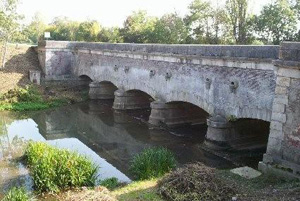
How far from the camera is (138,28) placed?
1214 inches

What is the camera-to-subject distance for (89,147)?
13422 millimetres

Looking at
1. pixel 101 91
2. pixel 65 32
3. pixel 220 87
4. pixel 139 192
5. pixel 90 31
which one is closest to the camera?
pixel 139 192

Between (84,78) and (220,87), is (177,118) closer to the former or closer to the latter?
(220,87)

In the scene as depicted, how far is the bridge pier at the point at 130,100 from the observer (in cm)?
1961

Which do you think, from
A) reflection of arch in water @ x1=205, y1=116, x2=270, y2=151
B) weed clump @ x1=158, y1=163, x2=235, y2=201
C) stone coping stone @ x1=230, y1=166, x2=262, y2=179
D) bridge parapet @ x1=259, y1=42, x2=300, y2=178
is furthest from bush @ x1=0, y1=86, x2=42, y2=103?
bridge parapet @ x1=259, y1=42, x2=300, y2=178

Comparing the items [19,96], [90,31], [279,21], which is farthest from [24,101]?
[279,21]

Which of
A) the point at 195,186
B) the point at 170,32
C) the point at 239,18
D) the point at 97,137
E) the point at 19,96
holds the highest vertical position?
the point at 239,18

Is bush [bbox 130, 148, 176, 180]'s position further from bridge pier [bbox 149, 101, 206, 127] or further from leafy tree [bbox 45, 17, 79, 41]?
leafy tree [bbox 45, 17, 79, 41]

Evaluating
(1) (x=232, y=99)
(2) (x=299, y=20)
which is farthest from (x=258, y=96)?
(2) (x=299, y=20)

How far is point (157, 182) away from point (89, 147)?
19.6ft

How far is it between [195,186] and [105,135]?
8706 millimetres

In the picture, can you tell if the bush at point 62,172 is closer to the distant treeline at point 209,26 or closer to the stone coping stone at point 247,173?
the stone coping stone at point 247,173

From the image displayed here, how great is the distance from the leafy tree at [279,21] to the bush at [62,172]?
20.8m

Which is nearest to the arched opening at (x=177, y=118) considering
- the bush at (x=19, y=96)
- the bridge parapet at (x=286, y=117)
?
the bridge parapet at (x=286, y=117)
